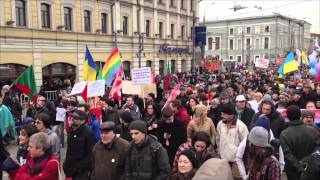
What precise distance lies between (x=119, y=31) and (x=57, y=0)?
21.6ft

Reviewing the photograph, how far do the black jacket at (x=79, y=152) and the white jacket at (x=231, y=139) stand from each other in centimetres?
197

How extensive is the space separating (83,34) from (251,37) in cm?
6053

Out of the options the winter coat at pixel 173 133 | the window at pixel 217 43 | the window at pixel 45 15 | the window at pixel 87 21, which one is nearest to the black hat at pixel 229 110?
the winter coat at pixel 173 133

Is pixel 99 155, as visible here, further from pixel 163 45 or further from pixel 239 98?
pixel 163 45

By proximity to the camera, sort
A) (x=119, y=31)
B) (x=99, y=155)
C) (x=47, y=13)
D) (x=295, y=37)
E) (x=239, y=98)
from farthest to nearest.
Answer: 1. (x=295, y=37)
2. (x=119, y=31)
3. (x=47, y=13)
4. (x=239, y=98)
5. (x=99, y=155)

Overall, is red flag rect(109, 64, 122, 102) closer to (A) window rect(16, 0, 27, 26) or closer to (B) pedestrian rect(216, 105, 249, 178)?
(B) pedestrian rect(216, 105, 249, 178)

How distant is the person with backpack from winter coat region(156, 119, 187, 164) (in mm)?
1430

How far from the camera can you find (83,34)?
26266 mm

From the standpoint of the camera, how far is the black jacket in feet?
A: 17.8

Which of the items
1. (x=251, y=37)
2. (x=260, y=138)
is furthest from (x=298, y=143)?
(x=251, y=37)

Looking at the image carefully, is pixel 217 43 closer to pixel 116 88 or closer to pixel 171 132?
pixel 116 88

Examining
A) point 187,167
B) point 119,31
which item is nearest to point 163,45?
point 119,31

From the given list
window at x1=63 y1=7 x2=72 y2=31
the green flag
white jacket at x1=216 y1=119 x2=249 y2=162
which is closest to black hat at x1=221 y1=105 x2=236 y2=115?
white jacket at x1=216 y1=119 x2=249 y2=162

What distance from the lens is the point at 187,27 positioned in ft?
134
